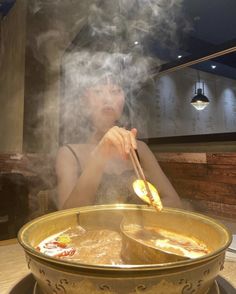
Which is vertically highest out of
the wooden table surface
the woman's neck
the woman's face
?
the woman's face

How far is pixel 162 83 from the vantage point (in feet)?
10.7

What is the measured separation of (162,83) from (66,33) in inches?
65.9

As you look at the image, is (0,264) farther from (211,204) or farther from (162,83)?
(162,83)

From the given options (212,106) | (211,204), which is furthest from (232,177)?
(212,106)

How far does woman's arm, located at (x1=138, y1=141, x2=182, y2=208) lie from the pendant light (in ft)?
3.14

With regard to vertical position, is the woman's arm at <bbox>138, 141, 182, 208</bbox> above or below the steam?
below

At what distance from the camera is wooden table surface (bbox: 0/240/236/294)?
0.84m

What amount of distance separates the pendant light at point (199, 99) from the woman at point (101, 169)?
956 mm

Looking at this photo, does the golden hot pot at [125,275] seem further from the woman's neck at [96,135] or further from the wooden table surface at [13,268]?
the woman's neck at [96,135]

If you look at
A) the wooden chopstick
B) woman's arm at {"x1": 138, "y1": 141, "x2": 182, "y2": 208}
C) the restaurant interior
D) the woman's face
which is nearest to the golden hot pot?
the wooden chopstick

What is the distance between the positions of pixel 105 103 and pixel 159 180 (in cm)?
77

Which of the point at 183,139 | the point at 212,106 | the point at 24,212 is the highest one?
the point at 212,106

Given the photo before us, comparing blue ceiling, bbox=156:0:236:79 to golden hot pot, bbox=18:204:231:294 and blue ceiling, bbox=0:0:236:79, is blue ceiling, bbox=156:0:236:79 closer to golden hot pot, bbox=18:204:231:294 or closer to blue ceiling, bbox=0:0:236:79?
blue ceiling, bbox=0:0:236:79

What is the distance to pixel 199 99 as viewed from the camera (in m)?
2.88
